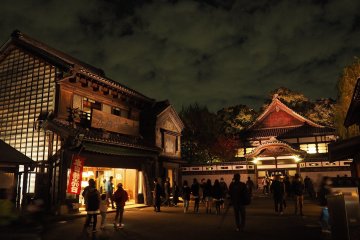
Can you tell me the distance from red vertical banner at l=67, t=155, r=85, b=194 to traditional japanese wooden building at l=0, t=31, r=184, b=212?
0.41m

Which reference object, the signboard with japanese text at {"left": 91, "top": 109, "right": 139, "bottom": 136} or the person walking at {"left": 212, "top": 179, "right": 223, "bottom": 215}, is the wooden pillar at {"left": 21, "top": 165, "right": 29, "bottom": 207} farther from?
the person walking at {"left": 212, "top": 179, "right": 223, "bottom": 215}

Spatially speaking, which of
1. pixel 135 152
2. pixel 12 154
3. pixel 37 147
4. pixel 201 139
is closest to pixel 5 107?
pixel 37 147

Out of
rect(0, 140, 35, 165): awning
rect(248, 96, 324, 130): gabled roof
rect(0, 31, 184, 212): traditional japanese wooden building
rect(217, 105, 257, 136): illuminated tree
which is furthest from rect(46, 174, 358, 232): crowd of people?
rect(217, 105, 257, 136): illuminated tree

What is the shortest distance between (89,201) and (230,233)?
16.6ft

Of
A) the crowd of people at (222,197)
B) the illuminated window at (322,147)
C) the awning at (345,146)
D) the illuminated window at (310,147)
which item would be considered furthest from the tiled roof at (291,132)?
the awning at (345,146)

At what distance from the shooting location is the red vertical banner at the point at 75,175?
58.8ft

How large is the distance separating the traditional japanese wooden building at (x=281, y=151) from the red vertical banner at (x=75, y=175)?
20.5 metres

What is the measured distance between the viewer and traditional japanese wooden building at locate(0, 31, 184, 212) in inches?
731

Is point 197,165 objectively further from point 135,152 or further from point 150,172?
point 135,152

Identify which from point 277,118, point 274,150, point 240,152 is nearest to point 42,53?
point 274,150

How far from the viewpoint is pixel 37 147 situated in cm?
1964

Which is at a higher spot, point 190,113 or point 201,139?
point 190,113

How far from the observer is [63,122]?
771 inches

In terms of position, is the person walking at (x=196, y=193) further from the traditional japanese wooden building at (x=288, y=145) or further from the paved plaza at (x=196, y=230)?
the traditional japanese wooden building at (x=288, y=145)
